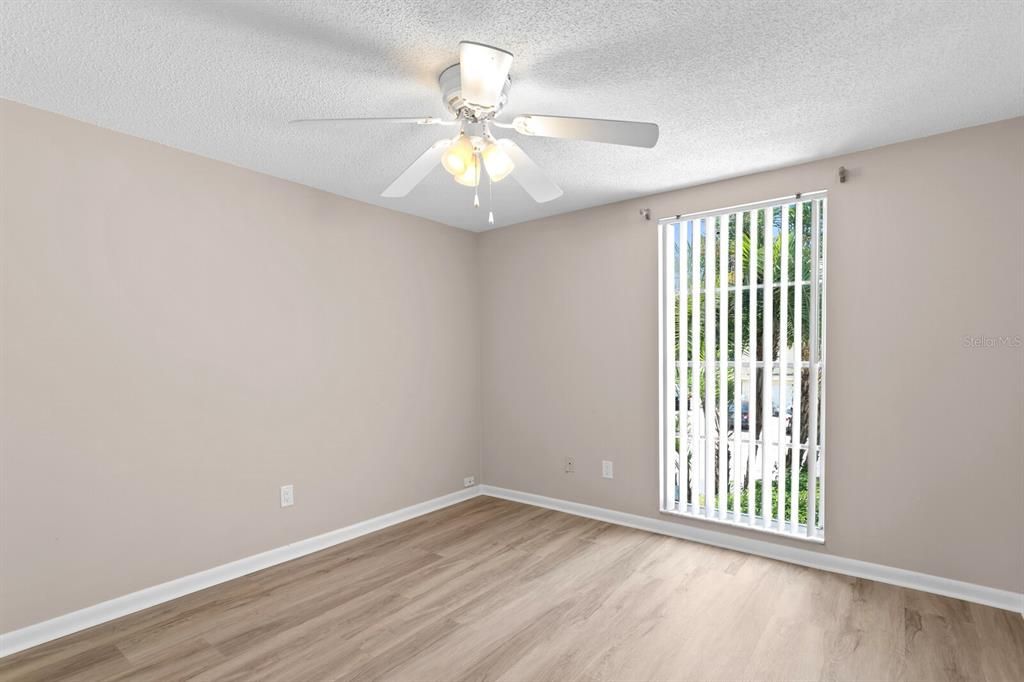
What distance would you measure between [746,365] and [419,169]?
2.30 metres

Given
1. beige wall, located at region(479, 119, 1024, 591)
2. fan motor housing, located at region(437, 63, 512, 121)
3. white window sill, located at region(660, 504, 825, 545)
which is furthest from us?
white window sill, located at region(660, 504, 825, 545)

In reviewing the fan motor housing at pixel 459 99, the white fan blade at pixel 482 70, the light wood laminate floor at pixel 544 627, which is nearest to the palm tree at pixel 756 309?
the light wood laminate floor at pixel 544 627

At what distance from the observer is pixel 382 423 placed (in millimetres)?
3713

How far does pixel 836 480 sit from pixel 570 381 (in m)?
1.83

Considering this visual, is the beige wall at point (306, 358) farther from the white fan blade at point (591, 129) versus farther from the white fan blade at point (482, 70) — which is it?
the white fan blade at point (482, 70)

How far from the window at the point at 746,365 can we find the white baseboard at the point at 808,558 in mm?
106

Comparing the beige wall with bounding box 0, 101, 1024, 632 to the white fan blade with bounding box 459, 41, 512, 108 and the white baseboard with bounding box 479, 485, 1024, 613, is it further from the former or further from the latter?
the white fan blade with bounding box 459, 41, 512, 108

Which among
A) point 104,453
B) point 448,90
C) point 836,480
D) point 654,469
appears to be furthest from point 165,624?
point 836,480

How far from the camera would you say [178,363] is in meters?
2.68

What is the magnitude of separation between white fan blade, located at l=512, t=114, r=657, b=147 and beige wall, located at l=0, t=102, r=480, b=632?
1.98 metres

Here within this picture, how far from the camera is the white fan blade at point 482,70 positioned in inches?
59.5

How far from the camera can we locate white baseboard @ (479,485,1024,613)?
2.47m

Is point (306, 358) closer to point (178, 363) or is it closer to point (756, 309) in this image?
point (178, 363)

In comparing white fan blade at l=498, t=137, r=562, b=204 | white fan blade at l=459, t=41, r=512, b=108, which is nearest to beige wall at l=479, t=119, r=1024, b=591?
white fan blade at l=498, t=137, r=562, b=204
